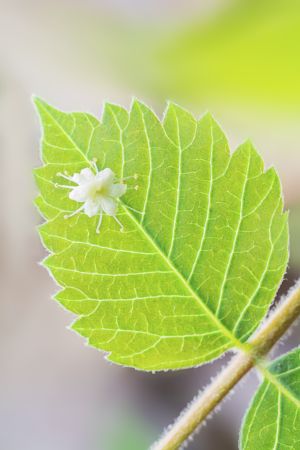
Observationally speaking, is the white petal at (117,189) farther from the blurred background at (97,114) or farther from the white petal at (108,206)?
the blurred background at (97,114)

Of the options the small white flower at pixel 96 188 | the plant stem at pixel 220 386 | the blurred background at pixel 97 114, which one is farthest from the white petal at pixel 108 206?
the blurred background at pixel 97 114

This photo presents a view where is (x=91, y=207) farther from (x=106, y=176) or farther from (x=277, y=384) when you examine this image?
Result: (x=277, y=384)

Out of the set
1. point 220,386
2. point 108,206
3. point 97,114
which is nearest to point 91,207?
point 108,206

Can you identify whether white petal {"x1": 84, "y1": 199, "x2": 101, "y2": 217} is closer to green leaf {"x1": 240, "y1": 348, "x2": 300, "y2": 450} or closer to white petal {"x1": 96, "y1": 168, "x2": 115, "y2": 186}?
white petal {"x1": 96, "y1": 168, "x2": 115, "y2": 186}

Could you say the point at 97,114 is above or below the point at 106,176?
above

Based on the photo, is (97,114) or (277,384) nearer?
(277,384)

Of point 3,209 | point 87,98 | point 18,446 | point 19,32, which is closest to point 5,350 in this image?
point 18,446
